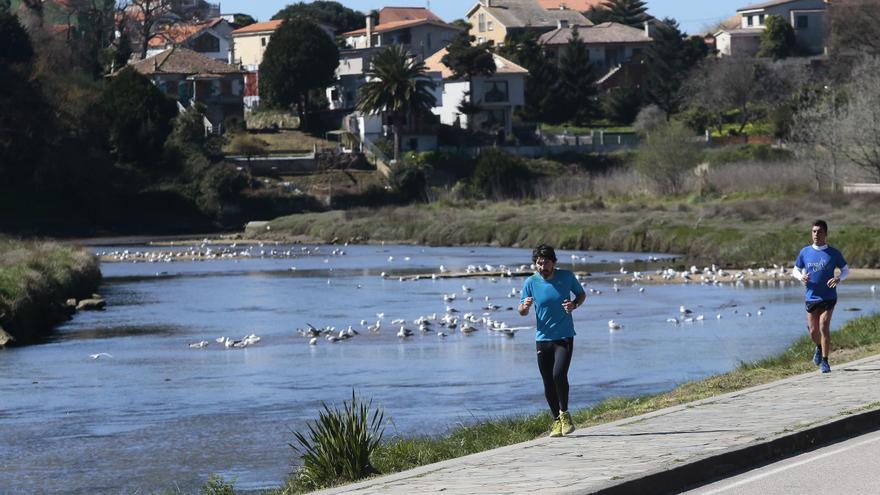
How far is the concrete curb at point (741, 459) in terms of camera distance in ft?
37.5

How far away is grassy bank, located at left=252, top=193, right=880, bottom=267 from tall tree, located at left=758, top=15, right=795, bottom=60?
157 feet

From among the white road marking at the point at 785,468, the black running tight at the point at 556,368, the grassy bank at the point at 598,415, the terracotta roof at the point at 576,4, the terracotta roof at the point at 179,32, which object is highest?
the terracotta roof at the point at 576,4

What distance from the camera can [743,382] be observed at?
17.9m

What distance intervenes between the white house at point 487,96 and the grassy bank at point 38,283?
5438 centimetres

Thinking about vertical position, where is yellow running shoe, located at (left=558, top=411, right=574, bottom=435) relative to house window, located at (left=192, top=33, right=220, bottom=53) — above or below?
below

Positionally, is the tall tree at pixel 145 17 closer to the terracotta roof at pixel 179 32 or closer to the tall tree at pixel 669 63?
the terracotta roof at pixel 179 32

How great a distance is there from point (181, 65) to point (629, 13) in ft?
179

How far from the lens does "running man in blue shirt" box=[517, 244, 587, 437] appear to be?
14523 mm

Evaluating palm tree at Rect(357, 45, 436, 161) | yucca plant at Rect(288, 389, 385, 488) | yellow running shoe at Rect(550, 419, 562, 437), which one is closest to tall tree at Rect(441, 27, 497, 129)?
palm tree at Rect(357, 45, 436, 161)

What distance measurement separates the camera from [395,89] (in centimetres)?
9575

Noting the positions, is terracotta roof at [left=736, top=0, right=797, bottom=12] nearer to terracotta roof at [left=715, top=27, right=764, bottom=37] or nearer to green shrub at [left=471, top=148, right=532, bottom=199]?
terracotta roof at [left=715, top=27, right=764, bottom=37]

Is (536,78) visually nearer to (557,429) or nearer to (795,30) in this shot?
(795,30)

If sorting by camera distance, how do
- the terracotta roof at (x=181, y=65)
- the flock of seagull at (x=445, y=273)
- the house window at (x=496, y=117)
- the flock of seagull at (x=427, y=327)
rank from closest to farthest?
1. the flock of seagull at (x=427, y=327)
2. the flock of seagull at (x=445, y=273)
3. the terracotta roof at (x=181, y=65)
4. the house window at (x=496, y=117)

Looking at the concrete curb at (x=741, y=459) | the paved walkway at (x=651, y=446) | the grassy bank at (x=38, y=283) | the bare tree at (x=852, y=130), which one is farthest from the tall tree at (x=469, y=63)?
the concrete curb at (x=741, y=459)
